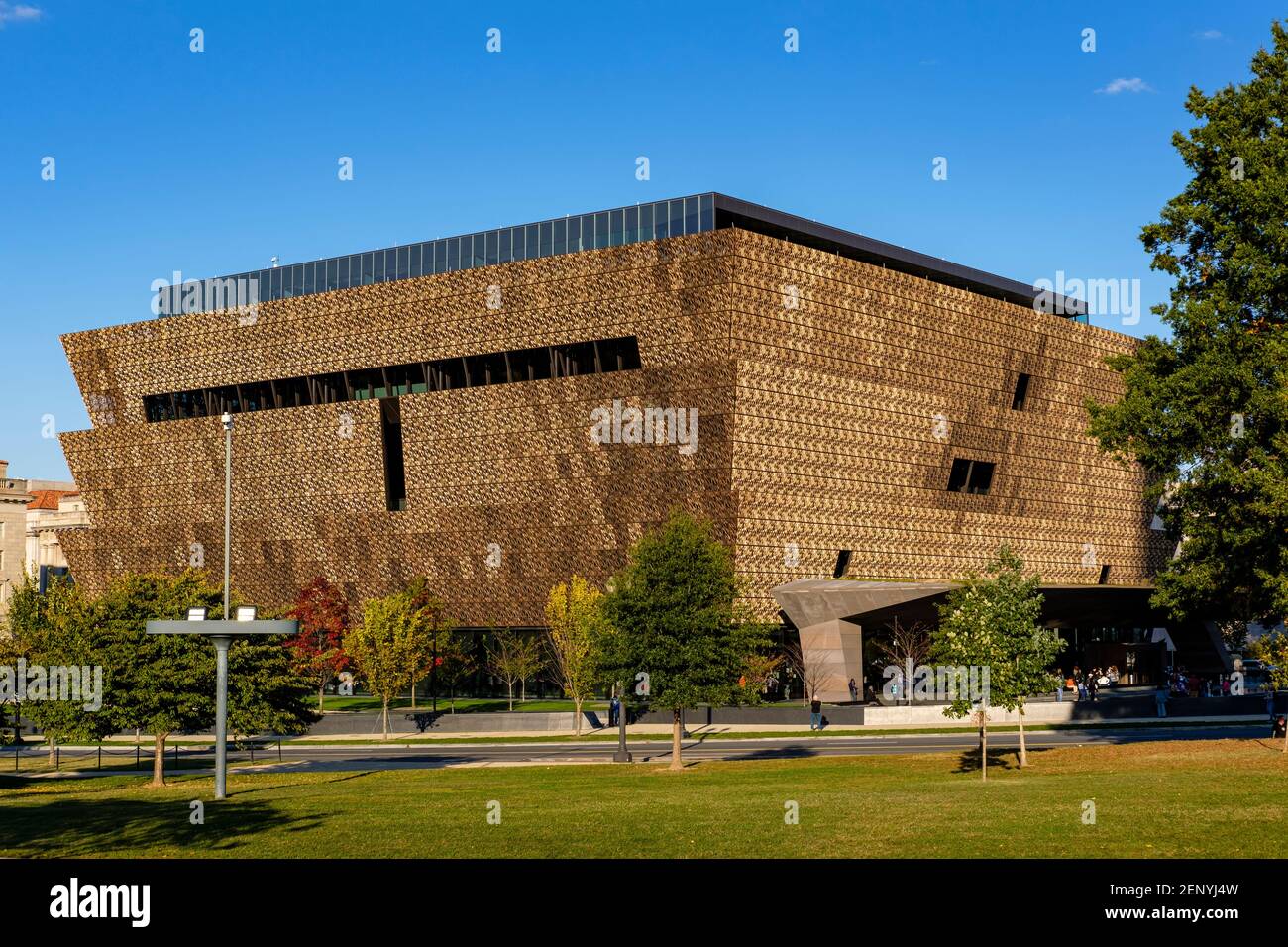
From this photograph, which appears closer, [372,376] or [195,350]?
[372,376]

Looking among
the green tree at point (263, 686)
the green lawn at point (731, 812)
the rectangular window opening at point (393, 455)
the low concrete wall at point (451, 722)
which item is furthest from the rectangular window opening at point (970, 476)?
the green tree at point (263, 686)

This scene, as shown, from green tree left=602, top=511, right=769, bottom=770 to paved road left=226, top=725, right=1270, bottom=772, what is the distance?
123 inches

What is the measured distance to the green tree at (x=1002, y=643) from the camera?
3269 cm

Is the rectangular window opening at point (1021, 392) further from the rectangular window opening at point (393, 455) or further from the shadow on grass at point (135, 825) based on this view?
the shadow on grass at point (135, 825)

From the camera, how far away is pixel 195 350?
90.1 m

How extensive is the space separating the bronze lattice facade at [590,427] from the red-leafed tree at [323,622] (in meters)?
2.18

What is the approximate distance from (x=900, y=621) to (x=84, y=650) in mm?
42657

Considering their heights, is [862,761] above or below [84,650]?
below

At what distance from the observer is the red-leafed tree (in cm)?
7625

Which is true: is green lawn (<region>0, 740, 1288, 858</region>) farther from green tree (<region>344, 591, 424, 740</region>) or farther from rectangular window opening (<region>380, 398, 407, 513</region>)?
rectangular window opening (<region>380, 398, 407, 513</region>)

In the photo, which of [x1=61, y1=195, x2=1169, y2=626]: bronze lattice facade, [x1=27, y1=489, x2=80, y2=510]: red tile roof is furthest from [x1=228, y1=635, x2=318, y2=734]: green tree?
[x1=27, y1=489, x2=80, y2=510]: red tile roof

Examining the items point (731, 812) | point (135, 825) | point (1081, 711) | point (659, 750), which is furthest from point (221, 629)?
point (1081, 711)
